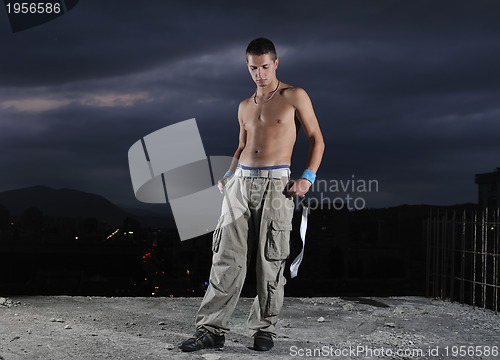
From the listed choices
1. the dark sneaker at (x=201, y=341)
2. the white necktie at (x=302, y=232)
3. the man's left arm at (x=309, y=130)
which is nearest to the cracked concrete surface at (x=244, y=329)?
the dark sneaker at (x=201, y=341)

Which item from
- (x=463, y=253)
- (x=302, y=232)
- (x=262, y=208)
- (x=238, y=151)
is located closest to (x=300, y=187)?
(x=262, y=208)

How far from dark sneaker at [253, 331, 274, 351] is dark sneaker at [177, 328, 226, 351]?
0.27m

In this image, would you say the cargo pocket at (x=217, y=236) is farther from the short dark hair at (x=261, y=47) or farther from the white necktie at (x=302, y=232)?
the short dark hair at (x=261, y=47)

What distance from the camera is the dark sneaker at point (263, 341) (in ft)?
12.5

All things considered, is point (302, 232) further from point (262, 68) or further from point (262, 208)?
point (262, 68)

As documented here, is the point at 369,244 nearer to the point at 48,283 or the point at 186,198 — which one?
the point at 48,283

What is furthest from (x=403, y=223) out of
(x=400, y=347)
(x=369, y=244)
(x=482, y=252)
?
(x=400, y=347)

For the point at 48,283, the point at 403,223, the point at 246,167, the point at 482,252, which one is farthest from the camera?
the point at 48,283

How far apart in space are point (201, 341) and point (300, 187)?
49.9 inches

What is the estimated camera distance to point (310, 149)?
3.82 meters

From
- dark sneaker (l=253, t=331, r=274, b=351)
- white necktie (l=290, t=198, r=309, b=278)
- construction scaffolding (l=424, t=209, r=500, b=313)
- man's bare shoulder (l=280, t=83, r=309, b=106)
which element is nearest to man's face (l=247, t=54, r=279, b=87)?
man's bare shoulder (l=280, t=83, r=309, b=106)

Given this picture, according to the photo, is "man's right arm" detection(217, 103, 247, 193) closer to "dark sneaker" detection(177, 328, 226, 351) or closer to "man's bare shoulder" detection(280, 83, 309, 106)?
"man's bare shoulder" detection(280, 83, 309, 106)

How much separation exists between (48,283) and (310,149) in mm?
87822

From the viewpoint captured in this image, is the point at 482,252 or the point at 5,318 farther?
the point at 482,252
